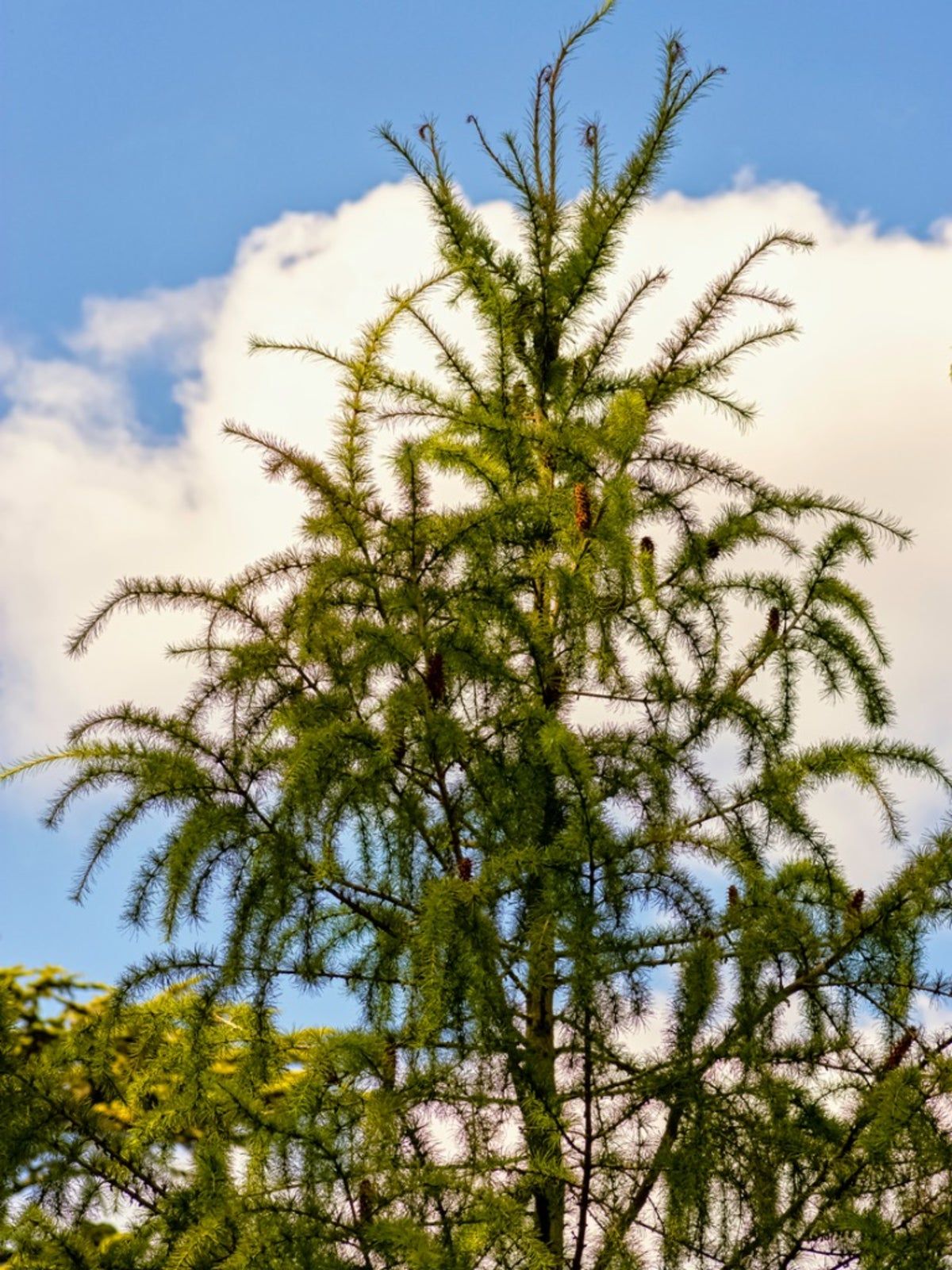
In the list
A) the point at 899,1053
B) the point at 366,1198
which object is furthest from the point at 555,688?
the point at 366,1198

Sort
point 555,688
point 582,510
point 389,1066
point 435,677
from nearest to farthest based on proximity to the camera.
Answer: point 389,1066
point 435,677
point 582,510
point 555,688

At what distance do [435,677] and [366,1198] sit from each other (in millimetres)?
1399

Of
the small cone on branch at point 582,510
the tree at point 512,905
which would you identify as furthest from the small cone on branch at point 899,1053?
the small cone on branch at point 582,510

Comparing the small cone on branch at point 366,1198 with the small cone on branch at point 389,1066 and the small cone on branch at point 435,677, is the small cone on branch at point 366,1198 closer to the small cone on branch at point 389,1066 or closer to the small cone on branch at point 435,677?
the small cone on branch at point 389,1066

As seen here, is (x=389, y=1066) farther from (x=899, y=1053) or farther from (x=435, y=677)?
(x=899, y=1053)

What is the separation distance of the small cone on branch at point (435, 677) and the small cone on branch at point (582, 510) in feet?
2.33

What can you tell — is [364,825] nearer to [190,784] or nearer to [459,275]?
[190,784]

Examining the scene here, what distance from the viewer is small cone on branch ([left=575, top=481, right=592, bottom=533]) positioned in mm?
4168

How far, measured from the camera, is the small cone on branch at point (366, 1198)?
339 cm

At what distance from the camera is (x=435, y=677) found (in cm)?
377

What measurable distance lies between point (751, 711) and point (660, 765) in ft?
1.61

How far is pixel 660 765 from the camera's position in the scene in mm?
4168

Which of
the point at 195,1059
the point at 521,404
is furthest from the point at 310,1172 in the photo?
the point at 521,404

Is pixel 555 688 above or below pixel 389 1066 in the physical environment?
above
